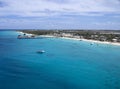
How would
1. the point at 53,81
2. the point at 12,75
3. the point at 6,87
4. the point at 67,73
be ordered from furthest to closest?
the point at 67,73
the point at 12,75
the point at 53,81
the point at 6,87

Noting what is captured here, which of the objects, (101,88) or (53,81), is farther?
(53,81)

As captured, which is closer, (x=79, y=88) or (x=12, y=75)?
(x=79, y=88)

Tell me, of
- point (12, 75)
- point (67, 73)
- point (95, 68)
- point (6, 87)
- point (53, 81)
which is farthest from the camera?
point (95, 68)

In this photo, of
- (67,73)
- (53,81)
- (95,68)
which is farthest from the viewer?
(95,68)

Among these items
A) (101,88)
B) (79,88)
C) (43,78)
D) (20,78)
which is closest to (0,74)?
(20,78)

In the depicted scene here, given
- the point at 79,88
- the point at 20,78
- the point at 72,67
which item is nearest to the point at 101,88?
the point at 79,88

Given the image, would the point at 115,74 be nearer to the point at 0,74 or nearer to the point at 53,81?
the point at 53,81

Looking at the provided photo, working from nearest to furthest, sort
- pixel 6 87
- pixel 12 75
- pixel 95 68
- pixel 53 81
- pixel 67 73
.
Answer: pixel 6 87 < pixel 53 81 < pixel 12 75 < pixel 67 73 < pixel 95 68

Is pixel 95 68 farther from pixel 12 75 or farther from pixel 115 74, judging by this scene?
pixel 12 75
